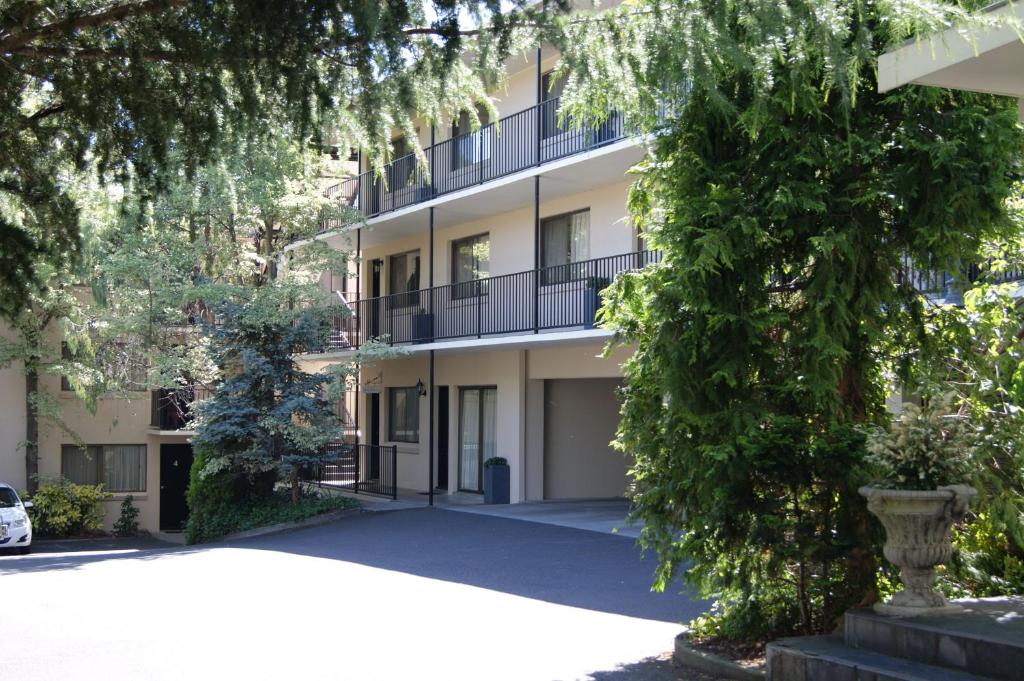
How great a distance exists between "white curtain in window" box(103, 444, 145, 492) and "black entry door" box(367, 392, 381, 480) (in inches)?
255

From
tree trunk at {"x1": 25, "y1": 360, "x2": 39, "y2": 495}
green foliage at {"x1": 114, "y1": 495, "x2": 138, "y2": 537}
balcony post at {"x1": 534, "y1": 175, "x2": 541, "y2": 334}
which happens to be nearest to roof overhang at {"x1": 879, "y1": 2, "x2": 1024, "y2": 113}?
balcony post at {"x1": 534, "y1": 175, "x2": 541, "y2": 334}

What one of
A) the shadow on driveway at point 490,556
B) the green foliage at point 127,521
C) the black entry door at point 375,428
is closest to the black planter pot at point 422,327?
the shadow on driveway at point 490,556

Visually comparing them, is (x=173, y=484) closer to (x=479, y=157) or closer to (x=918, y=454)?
(x=479, y=157)

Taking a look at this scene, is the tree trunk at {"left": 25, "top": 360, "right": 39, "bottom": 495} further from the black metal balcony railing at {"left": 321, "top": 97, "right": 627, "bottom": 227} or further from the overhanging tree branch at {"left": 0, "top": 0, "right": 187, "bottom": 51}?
the overhanging tree branch at {"left": 0, "top": 0, "right": 187, "bottom": 51}

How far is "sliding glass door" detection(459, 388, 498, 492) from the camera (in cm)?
2472

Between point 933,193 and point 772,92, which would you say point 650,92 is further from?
point 933,193

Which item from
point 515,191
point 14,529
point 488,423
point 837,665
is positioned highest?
point 515,191

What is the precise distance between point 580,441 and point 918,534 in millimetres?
16813

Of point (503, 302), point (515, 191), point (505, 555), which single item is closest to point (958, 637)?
point (505, 555)

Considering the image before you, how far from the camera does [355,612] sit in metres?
11.1

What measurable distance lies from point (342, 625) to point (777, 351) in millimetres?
4876

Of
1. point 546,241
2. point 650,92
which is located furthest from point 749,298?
point 546,241

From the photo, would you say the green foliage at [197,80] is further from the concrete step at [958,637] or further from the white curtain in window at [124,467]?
the white curtain in window at [124,467]

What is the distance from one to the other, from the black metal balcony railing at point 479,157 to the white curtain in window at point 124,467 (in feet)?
30.0
